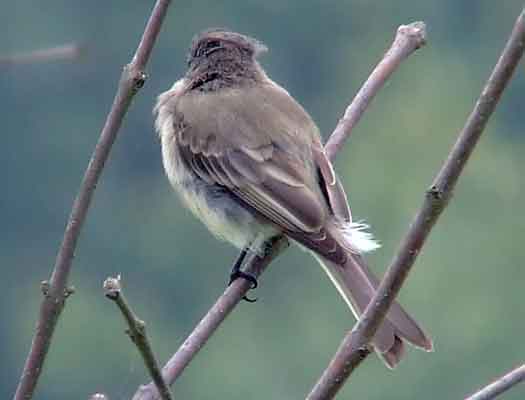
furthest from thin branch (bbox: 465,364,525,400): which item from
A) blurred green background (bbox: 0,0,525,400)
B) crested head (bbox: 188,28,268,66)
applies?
blurred green background (bbox: 0,0,525,400)

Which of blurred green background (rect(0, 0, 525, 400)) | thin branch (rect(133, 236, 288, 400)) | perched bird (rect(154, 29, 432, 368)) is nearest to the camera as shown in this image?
thin branch (rect(133, 236, 288, 400))

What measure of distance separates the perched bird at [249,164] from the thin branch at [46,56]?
1.66 metres

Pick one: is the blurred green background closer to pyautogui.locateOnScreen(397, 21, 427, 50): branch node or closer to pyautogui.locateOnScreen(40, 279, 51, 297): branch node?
pyautogui.locateOnScreen(397, 21, 427, 50): branch node

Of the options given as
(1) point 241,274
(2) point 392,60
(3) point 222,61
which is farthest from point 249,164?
(2) point 392,60

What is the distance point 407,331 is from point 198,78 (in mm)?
2606

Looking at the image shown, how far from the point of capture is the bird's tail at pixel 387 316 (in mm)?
4586

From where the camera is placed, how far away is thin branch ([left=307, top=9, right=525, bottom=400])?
3.46 metres

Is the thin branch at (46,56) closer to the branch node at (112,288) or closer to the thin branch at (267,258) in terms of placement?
the thin branch at (267,258)

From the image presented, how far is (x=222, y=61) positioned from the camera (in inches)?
281

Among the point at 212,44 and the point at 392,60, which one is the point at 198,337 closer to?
the point at 392,60

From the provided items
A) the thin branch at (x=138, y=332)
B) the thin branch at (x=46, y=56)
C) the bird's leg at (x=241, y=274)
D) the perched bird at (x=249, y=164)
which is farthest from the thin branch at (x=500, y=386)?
the perched bird at (x=249, y=164)

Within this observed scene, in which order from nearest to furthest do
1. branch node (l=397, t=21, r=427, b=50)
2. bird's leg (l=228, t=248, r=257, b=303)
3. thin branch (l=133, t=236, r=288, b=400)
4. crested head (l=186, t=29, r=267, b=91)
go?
thin branch (l=133, t=236, r=288, b=400), branch node (l=397, t=21, r=427, b=50), bird's leg (l=228, t=248, r=257, b=303), crested head (l=186, t=29, r=267, b=91)

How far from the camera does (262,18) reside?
42000mm

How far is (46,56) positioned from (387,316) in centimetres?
122
